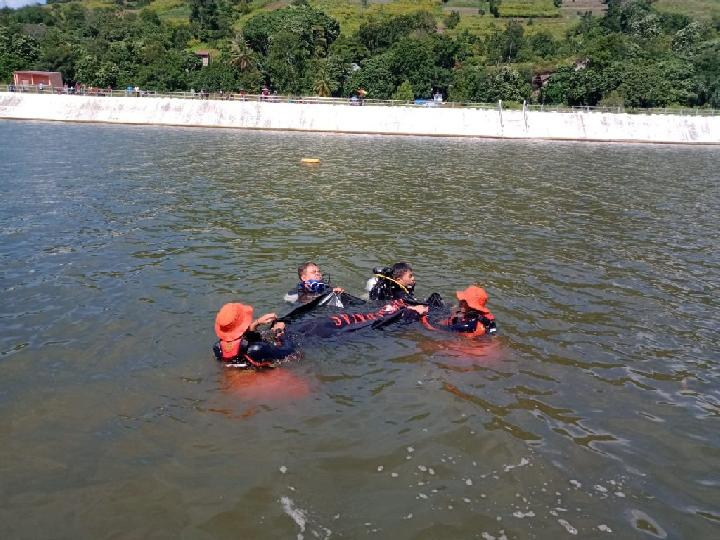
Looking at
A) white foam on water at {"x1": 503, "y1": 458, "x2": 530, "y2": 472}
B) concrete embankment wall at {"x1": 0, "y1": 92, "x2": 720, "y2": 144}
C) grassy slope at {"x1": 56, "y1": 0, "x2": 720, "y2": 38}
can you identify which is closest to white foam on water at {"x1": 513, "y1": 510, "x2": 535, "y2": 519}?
white foam on water at {"x1": 503, "y1": 458, "x2": 530, "y2": 472}

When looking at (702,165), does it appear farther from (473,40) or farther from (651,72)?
(473,40)

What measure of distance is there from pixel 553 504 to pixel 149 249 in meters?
11.4

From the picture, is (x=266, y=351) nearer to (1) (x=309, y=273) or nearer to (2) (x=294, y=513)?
(1) (x=309, y=273)

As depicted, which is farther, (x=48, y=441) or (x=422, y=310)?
(x=422, y=310)

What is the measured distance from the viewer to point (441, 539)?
17.8ft


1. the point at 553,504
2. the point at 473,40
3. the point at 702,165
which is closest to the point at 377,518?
the point at 553,504

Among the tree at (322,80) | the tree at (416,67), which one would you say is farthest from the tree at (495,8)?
the tree at (322,80)

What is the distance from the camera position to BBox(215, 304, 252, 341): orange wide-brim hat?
7.99m

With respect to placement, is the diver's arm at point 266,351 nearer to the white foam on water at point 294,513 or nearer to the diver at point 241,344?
the diver at point 241,344

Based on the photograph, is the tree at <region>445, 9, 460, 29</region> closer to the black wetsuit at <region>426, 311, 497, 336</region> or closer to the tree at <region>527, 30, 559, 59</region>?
the tree at <region>527, 30, 559, 59</region>

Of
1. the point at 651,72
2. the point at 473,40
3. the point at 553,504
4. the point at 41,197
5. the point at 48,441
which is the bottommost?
the point at 553,504

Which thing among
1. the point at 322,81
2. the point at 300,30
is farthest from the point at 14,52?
the point at 322,81

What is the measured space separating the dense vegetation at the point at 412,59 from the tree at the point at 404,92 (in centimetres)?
31

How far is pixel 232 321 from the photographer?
317 inches
